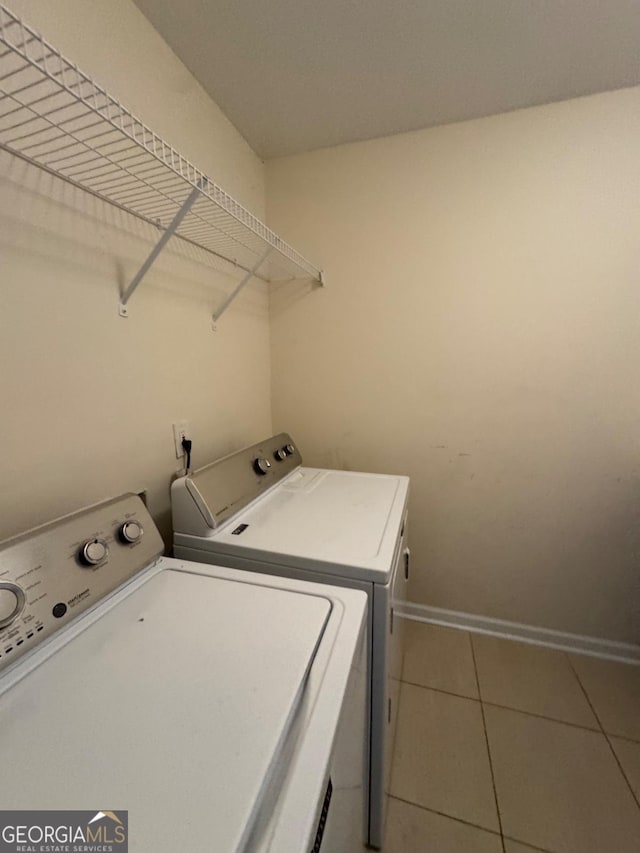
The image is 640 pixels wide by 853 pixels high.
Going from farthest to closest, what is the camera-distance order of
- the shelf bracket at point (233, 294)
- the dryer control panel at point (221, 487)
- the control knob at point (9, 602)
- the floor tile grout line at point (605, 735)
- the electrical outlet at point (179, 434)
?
the shelf bracket at point (233, 294) < the electrical outlet at point (179, 434) < the floor tile grout line at point (605, 735) < the dryer control panel at point (221, 487) < the control knob at point (9, 602)

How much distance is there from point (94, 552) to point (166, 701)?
390 mm

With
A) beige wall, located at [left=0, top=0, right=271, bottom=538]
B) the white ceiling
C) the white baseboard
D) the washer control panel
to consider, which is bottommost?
the white baseboard

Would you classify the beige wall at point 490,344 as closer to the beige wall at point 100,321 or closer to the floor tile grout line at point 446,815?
the beige wall at point 100,321

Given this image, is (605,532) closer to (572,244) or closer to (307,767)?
(572,244)

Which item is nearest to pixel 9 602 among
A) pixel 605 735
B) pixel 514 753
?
pixel 514 753

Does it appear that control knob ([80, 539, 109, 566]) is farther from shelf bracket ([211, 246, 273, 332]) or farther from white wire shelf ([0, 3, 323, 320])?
shelf bracket ([211, 246, 273, 332])

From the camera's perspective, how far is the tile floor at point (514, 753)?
45.6 inches

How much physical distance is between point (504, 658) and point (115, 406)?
6.96 ft

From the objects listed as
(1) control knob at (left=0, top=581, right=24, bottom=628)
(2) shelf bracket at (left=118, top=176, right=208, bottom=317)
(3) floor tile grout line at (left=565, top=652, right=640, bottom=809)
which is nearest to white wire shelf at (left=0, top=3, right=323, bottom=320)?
(2) shelf bracket at (left=118, top=176, right=208, bottom=317)

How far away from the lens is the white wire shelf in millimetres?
701

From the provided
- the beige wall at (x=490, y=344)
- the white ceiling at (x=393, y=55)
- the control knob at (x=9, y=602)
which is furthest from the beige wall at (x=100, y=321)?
the beige wall at (x=490, y=344)

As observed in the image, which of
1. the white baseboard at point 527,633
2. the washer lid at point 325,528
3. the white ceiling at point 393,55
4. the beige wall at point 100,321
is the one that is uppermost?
the white ceiling at point 393,55

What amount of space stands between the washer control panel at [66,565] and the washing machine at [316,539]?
0.57 feet

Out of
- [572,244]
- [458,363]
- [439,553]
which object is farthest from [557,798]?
[572,244]
